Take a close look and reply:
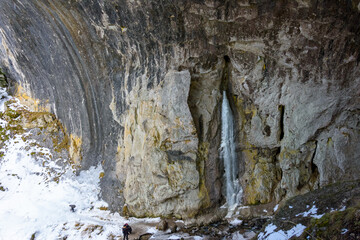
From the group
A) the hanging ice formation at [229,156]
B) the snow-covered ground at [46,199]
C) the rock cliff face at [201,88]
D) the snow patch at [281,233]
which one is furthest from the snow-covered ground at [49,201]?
the snow patch at [281,233]

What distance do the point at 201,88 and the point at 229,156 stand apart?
3.34m

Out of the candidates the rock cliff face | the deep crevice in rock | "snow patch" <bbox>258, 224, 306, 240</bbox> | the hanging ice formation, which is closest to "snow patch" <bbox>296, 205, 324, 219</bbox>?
"snow patch" <bbox>258, 224, 306, 240</bbox>

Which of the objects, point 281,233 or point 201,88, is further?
point 201,88

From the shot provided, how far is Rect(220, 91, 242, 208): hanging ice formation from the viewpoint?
12.2 m

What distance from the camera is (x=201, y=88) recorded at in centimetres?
1175

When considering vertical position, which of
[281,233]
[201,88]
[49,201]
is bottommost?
[49,201]

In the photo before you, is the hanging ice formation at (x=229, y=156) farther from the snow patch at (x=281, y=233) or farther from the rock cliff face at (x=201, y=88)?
the snow patch at (x=281, y=233)

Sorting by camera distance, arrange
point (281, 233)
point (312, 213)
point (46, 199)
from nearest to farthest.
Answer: point (281, 233)
point (312, 213)
point (46, 199)

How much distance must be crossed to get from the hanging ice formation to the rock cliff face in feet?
0.92

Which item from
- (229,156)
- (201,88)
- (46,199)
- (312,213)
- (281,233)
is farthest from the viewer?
(46,199)

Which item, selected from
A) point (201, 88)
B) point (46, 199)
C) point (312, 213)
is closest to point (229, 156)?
point (201, 88)

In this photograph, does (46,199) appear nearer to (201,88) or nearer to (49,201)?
(49,201)

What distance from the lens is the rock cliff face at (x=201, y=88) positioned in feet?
31.2

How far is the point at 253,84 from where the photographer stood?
11.2m
